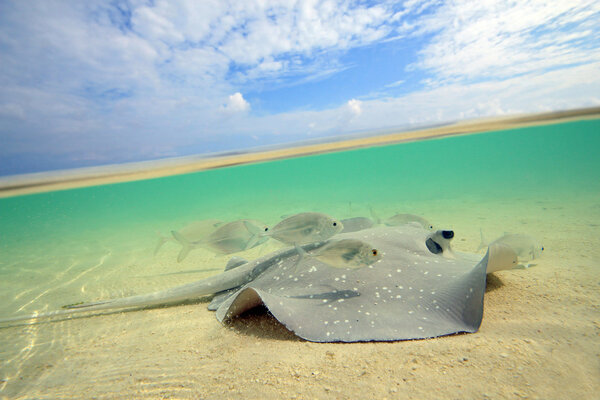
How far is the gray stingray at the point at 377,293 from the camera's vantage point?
7.81 ft

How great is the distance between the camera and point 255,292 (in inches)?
108

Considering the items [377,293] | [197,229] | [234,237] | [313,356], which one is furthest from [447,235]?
[197,229]

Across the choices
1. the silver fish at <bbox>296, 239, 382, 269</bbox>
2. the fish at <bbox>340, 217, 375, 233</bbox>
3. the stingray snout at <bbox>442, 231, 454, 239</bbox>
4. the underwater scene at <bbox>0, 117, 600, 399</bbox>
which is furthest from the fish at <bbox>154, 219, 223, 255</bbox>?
the stingray snout at <bbox>442, 231, 454, 239</bbox>

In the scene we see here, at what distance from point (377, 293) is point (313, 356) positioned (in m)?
0.87

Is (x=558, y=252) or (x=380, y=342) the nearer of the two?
(x=380, y=342)

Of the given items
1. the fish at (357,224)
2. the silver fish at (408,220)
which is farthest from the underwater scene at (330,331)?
the silver fish at (408,220)

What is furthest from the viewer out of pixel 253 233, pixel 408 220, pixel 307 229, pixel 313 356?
pixel 408 220

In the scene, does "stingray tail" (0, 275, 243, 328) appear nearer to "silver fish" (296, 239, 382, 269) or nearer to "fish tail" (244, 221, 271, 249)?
"fish tail" (244, 221, 271, 249)

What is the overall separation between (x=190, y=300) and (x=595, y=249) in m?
7.42

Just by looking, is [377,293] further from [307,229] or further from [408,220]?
Answer: [408,220]

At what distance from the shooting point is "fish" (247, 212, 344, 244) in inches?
141

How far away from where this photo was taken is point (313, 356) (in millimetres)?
2271

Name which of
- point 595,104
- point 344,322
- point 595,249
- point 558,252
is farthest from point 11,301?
point 595,104

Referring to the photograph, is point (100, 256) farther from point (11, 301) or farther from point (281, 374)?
point (281, 374)
